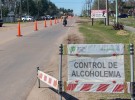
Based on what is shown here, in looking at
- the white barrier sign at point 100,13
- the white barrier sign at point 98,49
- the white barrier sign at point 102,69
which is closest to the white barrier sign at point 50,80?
the white barrier sign at point 102,69

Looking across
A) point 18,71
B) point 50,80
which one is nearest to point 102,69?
point 50,80

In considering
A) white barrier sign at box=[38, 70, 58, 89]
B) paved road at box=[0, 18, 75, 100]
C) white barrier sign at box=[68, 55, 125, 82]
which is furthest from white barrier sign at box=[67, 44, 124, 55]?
paved road at box=[0, 18, 75, 100]

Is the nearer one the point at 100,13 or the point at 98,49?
the point at 98,49

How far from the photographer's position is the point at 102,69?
29.3ft

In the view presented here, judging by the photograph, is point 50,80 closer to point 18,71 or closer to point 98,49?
point 98,49

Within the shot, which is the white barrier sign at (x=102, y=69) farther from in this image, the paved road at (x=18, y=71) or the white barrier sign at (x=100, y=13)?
the white barrier sign at (x=100, y=13)

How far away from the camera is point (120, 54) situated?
8.94 meters

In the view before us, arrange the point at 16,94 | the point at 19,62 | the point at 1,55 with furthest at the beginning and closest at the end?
the point at 1,55 → the point at 19,62 → the point at 16,94

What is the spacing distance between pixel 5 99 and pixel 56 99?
1.13m

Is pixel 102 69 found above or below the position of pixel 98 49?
below

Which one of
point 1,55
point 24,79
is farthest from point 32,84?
point 1,55

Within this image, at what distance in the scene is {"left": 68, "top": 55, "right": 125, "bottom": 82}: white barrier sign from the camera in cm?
893

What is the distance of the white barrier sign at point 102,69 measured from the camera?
Result: 8.93 metres

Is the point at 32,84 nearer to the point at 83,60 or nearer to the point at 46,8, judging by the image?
the point at 83,60
